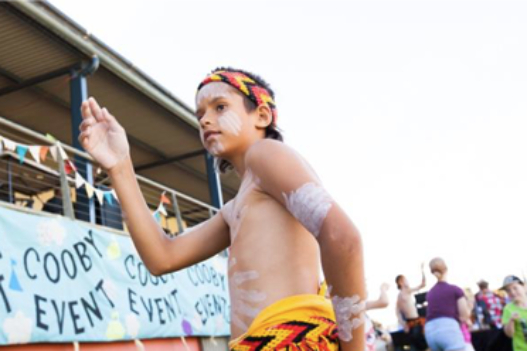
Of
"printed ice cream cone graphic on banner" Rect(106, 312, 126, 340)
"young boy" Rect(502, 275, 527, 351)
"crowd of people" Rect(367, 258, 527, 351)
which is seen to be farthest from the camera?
"young boy" Rect(502, 275, 527, 351)

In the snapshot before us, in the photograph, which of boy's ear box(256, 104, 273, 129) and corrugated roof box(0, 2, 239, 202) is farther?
corrugated roof box(0, 2, 239, 202)

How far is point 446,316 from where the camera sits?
662 cm

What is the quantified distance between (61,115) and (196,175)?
4684mm

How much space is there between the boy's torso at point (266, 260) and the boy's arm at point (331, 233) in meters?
0.09

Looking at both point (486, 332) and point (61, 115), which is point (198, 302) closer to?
point (61, 115)

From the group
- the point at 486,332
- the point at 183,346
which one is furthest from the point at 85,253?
the point at 486,332

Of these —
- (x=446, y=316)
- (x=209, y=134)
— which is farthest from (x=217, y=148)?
(x=446, y=316)

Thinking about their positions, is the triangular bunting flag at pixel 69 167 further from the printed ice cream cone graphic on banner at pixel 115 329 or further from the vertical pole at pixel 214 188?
the vertical pole at pixel 214 188

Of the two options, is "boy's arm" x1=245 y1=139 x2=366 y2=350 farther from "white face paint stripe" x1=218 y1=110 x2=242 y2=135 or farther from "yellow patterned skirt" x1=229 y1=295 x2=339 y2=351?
"white face paint stripe" x1=218 y1=110 x2=242 y2=135

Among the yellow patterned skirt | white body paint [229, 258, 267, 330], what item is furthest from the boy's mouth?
the yellow patterned skirt

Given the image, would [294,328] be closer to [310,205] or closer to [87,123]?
[310,205]

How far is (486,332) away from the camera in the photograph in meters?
10.5

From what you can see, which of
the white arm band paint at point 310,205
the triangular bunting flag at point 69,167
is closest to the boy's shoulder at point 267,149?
the white arm band paint at point 310,205

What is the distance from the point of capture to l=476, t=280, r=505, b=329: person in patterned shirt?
37.6ft
